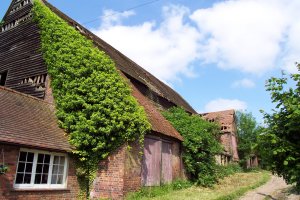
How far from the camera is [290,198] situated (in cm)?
1441

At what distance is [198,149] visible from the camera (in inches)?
723

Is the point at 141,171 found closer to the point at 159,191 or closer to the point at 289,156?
the point at 159,191

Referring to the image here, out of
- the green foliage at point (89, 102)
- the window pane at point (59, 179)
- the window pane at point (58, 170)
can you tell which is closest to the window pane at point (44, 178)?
the window pane at point (58, 170)

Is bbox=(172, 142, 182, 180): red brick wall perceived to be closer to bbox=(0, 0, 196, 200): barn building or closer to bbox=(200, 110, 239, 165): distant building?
bbox=(0, 0, 196, 200): barn building

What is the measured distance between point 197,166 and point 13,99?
10779 mm

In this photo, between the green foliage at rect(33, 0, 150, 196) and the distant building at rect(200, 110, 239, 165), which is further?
the distant building at rect(200, 110, 239, 165)

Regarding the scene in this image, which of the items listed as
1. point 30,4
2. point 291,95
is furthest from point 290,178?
point 30,4

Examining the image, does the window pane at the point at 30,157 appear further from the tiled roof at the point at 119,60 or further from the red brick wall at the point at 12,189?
the tiled roof at the point at 119,60

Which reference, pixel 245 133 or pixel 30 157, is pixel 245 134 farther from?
pixel 30 157

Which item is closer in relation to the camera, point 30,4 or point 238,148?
point 30,4

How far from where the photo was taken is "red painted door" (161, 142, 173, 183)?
16.3 meters

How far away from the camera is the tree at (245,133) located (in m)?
39.0

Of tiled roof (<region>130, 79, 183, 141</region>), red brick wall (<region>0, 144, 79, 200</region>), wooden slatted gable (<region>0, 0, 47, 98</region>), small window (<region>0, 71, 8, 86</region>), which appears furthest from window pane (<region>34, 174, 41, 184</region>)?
small window (<region>0, 71, 8, 86</region>)

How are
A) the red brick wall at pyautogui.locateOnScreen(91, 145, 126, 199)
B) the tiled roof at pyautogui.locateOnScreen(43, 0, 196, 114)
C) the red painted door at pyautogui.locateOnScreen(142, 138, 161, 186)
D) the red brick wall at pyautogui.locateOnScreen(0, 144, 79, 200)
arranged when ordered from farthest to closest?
the tiled roof at pyautogui.locateOnScreen(43, 0, 196, 114), the red painted door at pyautogui.locateOnScreen(142, 138, 161, 186), the red brick wall at pyautogui.locateOnScreen(91, 145, 126, 199), the red brick wall at pyautogui.locateOnScreen(0, 144, 79, 200)
